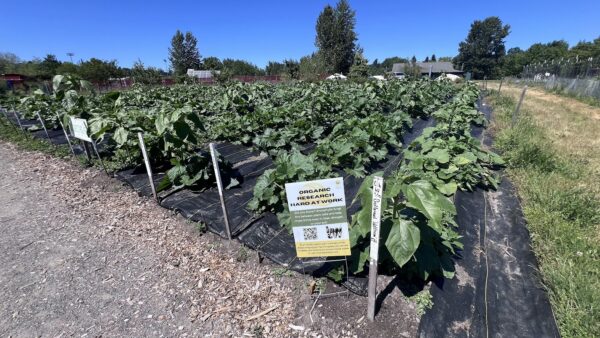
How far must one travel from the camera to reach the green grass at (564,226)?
216 centimetres

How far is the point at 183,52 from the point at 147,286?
230ft

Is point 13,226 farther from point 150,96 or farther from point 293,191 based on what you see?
point 150,96

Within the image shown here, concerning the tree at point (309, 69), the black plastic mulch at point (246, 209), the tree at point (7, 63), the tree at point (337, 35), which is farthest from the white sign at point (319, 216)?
the tree at point (7, 63)

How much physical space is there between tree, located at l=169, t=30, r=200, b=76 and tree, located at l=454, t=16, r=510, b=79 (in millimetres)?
72136

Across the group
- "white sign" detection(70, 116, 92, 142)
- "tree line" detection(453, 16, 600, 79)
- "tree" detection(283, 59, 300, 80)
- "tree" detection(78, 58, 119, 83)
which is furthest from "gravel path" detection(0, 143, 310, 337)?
"tree line" detection(453, 16, 600, 79)

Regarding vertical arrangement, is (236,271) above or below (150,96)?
below

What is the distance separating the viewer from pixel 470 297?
2.35 m

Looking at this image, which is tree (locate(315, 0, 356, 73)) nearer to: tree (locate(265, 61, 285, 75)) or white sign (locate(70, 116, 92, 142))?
tree (locate(265, 61, 285, 75))

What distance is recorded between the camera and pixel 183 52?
63.2 metres

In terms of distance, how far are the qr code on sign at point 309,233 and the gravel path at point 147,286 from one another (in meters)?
0.64

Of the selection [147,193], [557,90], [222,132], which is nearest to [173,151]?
[147,193]

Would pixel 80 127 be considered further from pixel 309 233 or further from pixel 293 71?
pixel 293 71

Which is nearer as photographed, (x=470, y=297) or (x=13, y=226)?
(x=470, y=297)

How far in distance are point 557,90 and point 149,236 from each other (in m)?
28.6
